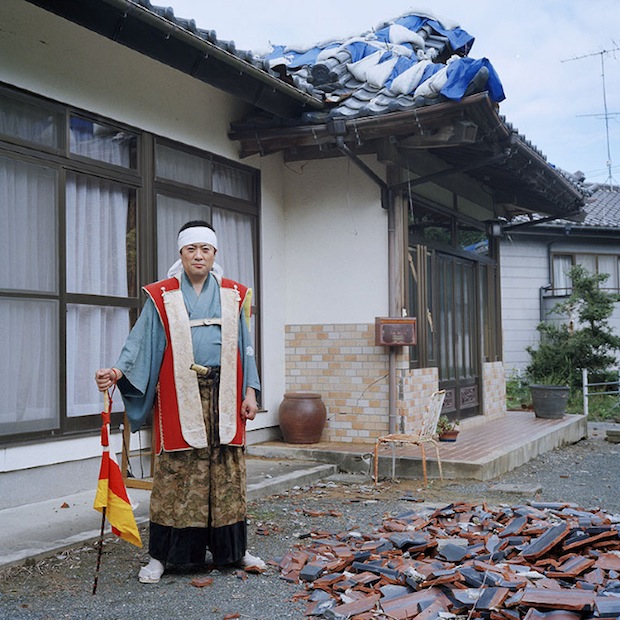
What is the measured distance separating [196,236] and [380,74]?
407 centimetres

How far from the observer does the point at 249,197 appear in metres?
8.07

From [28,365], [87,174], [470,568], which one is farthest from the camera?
[87,174]

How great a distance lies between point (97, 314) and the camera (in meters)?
6.12

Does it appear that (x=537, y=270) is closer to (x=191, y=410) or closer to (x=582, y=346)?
(x=582, y=346)

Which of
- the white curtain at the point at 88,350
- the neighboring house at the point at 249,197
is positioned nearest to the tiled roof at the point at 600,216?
the neighboring house at the point at 249,197

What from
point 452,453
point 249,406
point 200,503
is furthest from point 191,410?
point 452,453

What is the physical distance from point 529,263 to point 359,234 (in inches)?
401

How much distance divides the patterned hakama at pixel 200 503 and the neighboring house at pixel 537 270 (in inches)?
522

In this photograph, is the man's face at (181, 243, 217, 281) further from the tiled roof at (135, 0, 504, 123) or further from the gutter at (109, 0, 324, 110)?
the tiled roof at (135, 0, 504, 123)

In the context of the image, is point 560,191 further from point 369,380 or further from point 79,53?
point 79,53

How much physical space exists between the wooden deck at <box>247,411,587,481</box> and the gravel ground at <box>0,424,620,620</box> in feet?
0.62

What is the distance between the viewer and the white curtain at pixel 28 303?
5367 mm

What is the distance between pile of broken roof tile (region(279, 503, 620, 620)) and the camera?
3.30 meters

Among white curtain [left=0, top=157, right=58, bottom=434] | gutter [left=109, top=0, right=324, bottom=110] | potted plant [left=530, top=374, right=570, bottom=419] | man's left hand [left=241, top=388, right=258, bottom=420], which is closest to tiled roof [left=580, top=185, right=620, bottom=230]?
potted plant [left=530, top=374, right=570, bottom=419]
